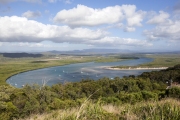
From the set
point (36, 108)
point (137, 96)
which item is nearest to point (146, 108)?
point (137, 96)

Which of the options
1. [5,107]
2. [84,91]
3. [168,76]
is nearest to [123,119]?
[5,107]

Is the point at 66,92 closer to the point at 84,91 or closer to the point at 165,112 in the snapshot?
the point at 84,91

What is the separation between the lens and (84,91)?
32.2m

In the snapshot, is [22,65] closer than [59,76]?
No

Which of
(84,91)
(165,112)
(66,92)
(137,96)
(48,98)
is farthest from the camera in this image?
(84,91)

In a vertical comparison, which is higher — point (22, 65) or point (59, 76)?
point (22, 65)

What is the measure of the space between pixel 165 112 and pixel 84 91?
93.0ft

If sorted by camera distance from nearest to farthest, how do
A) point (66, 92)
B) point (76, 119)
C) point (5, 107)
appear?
point (76, 119) → point (5, 107) → point (66, 92)

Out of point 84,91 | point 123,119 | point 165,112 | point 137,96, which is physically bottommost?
point 84,91

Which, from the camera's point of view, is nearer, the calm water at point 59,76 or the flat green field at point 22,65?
the calm water at point 59,76

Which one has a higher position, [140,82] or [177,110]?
[177,110]

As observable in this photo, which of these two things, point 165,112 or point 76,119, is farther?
point 165,112

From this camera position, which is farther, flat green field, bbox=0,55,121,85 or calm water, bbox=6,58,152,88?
flat green field, bbox=0,55,121,85

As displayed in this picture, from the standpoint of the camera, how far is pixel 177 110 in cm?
417
